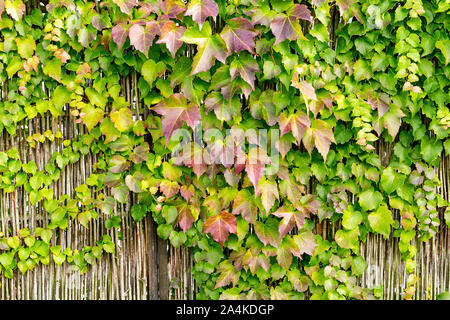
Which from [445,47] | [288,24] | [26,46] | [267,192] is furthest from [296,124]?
[26,46]

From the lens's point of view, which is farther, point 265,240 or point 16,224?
point 16,224

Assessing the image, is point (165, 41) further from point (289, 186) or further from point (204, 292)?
point (204, 292)

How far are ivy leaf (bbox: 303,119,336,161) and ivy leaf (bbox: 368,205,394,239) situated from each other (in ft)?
1.53

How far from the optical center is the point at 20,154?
2109mm

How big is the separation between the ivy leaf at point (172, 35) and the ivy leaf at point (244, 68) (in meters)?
0.28

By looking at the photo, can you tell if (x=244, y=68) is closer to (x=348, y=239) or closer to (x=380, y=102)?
(x=380, y=102)

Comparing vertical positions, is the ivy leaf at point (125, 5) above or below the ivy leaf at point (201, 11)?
above

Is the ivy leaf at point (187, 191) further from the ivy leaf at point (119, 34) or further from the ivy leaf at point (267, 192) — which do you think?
the ivy leaf at point (119, 34)

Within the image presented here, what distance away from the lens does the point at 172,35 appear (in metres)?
1.77

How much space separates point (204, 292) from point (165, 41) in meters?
1.35

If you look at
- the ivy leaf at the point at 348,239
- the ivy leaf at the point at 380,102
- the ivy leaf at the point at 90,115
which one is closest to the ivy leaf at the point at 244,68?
the ivy leaf at the point at 380,102

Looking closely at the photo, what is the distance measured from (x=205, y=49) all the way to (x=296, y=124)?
22.1 inches

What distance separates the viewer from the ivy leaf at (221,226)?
1950 millimetres
